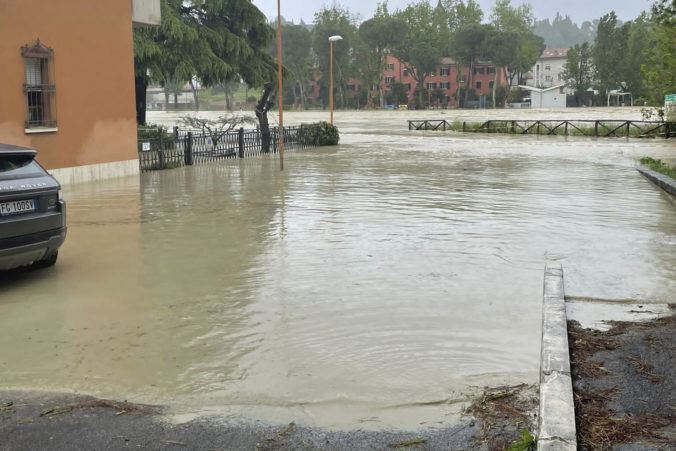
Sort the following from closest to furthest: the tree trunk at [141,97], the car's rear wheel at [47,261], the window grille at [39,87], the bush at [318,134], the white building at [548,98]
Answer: the car's rear wheel at [47,261] → the window grille at [39,87] → the tree trunk at [141,97] → the bush at [318,134] → the white building at [548,98]

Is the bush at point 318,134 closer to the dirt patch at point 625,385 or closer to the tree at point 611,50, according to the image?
the dirt patch at point 625,385

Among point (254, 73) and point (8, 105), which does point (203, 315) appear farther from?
point (254, 73)

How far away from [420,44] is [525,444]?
11175 centimetres

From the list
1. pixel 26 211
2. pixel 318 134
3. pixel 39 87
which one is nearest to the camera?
pixel 26 211

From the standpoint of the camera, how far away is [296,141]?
35.8m

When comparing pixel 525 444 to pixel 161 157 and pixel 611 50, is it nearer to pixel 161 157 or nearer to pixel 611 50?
pixel 161 157

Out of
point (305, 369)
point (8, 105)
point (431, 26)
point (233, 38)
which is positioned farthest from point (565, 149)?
point (431, 26)

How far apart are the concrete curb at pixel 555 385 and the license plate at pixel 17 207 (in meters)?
5.14

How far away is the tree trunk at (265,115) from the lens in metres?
31.5

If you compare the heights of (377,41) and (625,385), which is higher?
(377,41)

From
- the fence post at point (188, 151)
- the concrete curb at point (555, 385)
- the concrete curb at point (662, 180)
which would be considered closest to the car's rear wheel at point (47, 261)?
the concrete curb at point (555, 385)

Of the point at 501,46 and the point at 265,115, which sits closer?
the point at 265,115

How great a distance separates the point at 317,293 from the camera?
7844 millimetres

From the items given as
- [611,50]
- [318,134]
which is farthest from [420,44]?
[318,134]
